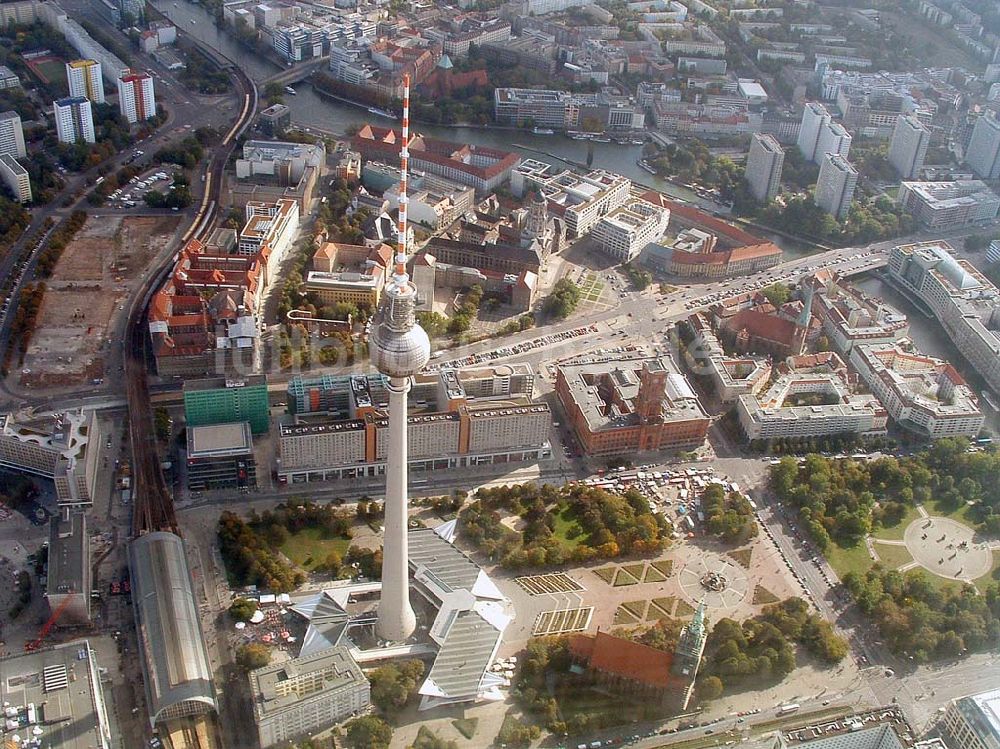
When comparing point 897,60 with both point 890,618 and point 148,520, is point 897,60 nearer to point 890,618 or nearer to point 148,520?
point 890,618

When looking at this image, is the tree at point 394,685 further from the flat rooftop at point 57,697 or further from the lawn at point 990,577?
the lawn at point 990,577

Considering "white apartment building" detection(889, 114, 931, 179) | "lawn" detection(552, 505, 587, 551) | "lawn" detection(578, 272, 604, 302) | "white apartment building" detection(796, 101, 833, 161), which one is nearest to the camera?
"lawn" detection(552, 505, 587, 551)

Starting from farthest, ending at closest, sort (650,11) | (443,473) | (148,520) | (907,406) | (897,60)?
(650,11) → (897,60) → (907,406) → (443,473) → (148,520)

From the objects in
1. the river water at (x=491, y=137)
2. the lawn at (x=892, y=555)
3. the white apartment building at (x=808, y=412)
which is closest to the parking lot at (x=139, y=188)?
the river water at (x=491, y=137)

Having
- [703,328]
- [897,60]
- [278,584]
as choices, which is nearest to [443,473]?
[278,584]

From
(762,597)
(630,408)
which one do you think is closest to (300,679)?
(762,597)

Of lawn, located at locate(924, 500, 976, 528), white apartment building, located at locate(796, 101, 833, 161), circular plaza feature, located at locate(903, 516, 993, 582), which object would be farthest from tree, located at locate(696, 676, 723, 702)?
white apartment building, located at locate(796, 101, 833, 161)

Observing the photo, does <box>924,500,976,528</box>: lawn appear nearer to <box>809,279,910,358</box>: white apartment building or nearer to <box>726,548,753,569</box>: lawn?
<box>726,548,753,569</box>: lawn
